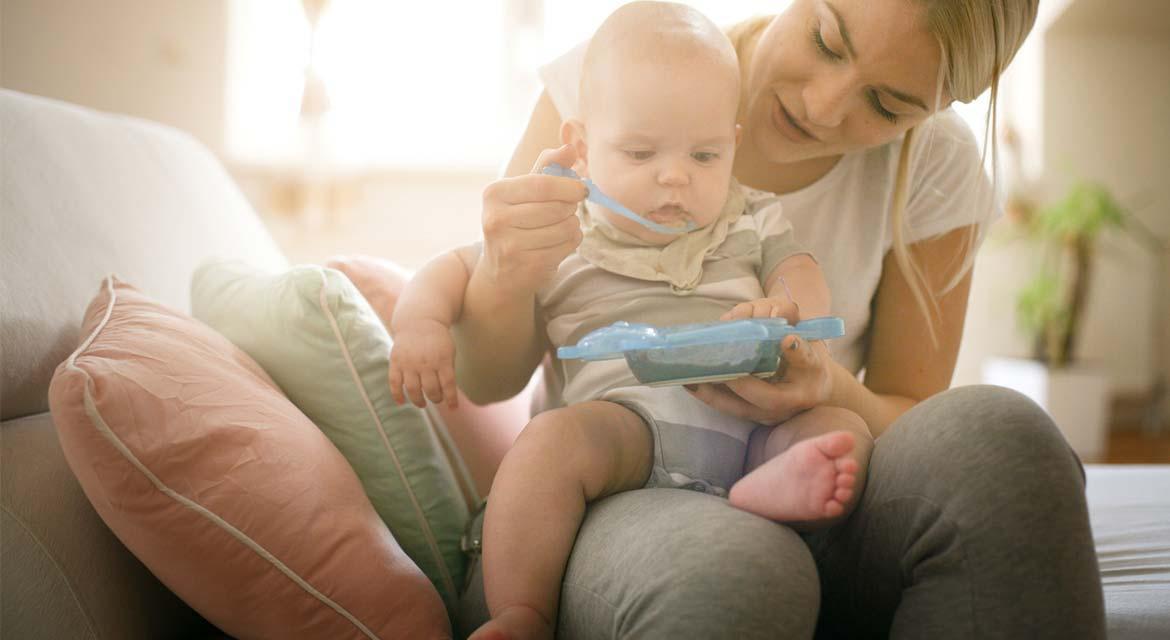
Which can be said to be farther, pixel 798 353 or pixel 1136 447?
pixel 1136 447

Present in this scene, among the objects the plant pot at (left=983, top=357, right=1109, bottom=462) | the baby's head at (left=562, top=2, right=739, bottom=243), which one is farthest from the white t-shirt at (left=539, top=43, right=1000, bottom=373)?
the plant pot at (left=983, top=357, right=1109, bottom=462)

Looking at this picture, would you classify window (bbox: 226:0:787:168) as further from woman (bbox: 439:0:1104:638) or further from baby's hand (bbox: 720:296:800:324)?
baby's hand (bbox: 720:296:800:324)

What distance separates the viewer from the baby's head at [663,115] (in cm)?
86

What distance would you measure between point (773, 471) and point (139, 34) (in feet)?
11.9

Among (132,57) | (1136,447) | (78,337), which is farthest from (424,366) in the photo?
(132,57)

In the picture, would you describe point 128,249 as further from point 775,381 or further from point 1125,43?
point 1125,43

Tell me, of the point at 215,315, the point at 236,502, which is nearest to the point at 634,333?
the point at 236,502

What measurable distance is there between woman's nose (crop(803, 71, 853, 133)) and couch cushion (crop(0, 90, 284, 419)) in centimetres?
89

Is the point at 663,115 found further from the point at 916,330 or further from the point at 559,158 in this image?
the point at 916,330

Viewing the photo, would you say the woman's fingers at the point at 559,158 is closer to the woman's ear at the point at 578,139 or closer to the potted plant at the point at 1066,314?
the woman's ear at the point at 578,139

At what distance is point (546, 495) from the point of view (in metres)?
0.74

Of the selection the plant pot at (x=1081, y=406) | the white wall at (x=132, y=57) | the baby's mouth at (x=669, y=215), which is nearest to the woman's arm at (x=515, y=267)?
the baby's mouth at (x=669, y=215)

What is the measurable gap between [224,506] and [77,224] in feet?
1.85

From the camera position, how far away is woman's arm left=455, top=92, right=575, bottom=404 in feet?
2.59
